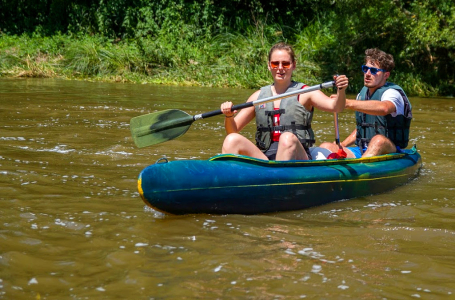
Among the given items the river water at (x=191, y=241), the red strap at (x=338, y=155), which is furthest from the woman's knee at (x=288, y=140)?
the red strap at (x=338, y=155)

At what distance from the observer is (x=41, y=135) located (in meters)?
6.89

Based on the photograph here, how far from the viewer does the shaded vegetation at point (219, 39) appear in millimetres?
13562

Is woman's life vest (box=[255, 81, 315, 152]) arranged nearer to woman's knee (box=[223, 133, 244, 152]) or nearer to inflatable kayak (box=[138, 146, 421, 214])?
inflatable kayak (box=[138, 146, 421, 214])

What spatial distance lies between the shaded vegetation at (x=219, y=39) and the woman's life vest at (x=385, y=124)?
7916mm

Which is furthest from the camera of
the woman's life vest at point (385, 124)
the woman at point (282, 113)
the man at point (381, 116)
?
the woman's life vest at point (385, 124)

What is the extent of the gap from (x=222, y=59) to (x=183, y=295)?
Answer: 12956 millimetres

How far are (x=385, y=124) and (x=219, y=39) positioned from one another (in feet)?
38.4

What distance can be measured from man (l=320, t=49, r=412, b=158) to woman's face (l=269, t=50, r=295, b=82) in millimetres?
798

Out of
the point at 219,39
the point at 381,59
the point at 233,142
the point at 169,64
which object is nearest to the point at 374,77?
the point at 381,59

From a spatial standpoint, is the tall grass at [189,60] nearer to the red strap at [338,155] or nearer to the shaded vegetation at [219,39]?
the shaded vegetation at [219,39]

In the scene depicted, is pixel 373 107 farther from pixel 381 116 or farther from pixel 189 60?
pixel 189 60

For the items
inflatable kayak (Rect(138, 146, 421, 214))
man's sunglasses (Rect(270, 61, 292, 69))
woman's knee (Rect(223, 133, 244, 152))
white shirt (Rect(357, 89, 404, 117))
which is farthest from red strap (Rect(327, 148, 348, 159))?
woman's knee (Rect(223, 133, 244, 152))

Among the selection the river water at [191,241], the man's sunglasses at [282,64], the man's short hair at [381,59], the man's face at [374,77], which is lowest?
the river water at [191,241]

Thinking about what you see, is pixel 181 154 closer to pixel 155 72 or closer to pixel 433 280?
pixel 433 280
